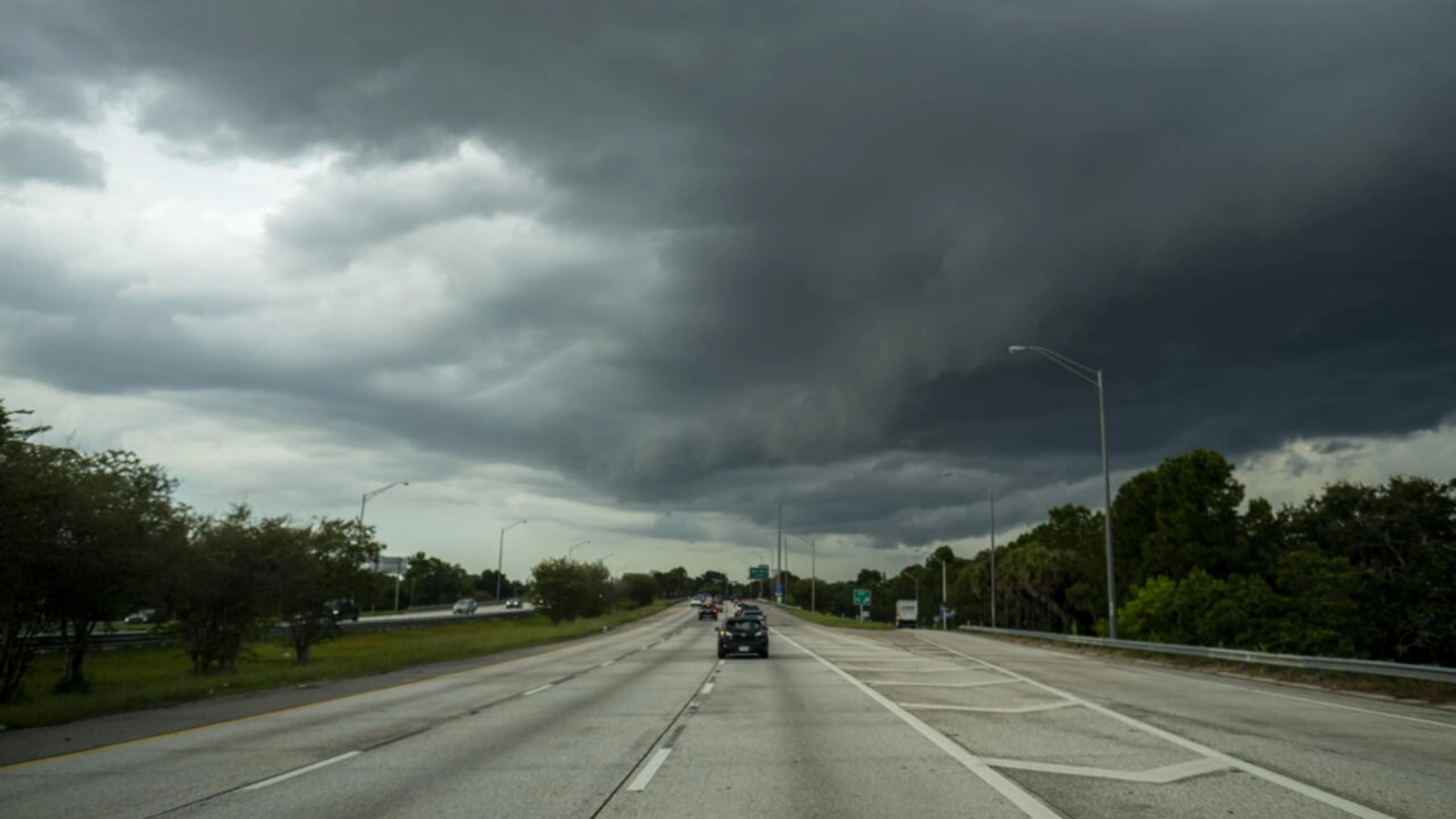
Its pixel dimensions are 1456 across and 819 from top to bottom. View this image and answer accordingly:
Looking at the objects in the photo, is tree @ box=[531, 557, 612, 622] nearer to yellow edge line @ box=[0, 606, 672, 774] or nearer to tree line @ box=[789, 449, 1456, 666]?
tree line @ box=[789, 449, 1456, 666]

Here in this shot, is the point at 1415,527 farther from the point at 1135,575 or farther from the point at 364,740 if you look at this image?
the point at 364,740

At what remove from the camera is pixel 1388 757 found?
11.7 metres

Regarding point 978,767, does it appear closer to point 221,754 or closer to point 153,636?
point 221,754

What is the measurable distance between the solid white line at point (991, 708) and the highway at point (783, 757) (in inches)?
2.8

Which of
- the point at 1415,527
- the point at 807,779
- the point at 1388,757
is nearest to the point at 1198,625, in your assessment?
the point at 1415,527

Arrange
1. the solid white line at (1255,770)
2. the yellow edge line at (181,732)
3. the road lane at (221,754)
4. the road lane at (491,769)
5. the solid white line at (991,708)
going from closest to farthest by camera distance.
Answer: the solid white line at (1255,770) < the road lane at (491,769) < the road lane at (221,754) < the yellow edge line at (181,732) < the solid white line at (991,708)

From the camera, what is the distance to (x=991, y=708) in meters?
18.0

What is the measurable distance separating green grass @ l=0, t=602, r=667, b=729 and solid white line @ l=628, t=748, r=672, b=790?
12032 mm

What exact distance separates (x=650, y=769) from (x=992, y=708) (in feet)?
29.3

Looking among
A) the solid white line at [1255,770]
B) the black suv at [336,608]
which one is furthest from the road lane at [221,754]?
the black suv at [336,608]

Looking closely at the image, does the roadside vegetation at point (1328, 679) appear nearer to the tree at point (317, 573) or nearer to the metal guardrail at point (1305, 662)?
the metal guardrail at point (1305, 662)

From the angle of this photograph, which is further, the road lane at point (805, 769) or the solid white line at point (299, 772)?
the solid white line at point (299, 772)

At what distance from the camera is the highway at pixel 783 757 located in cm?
909

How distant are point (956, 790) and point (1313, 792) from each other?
3.24 meters
